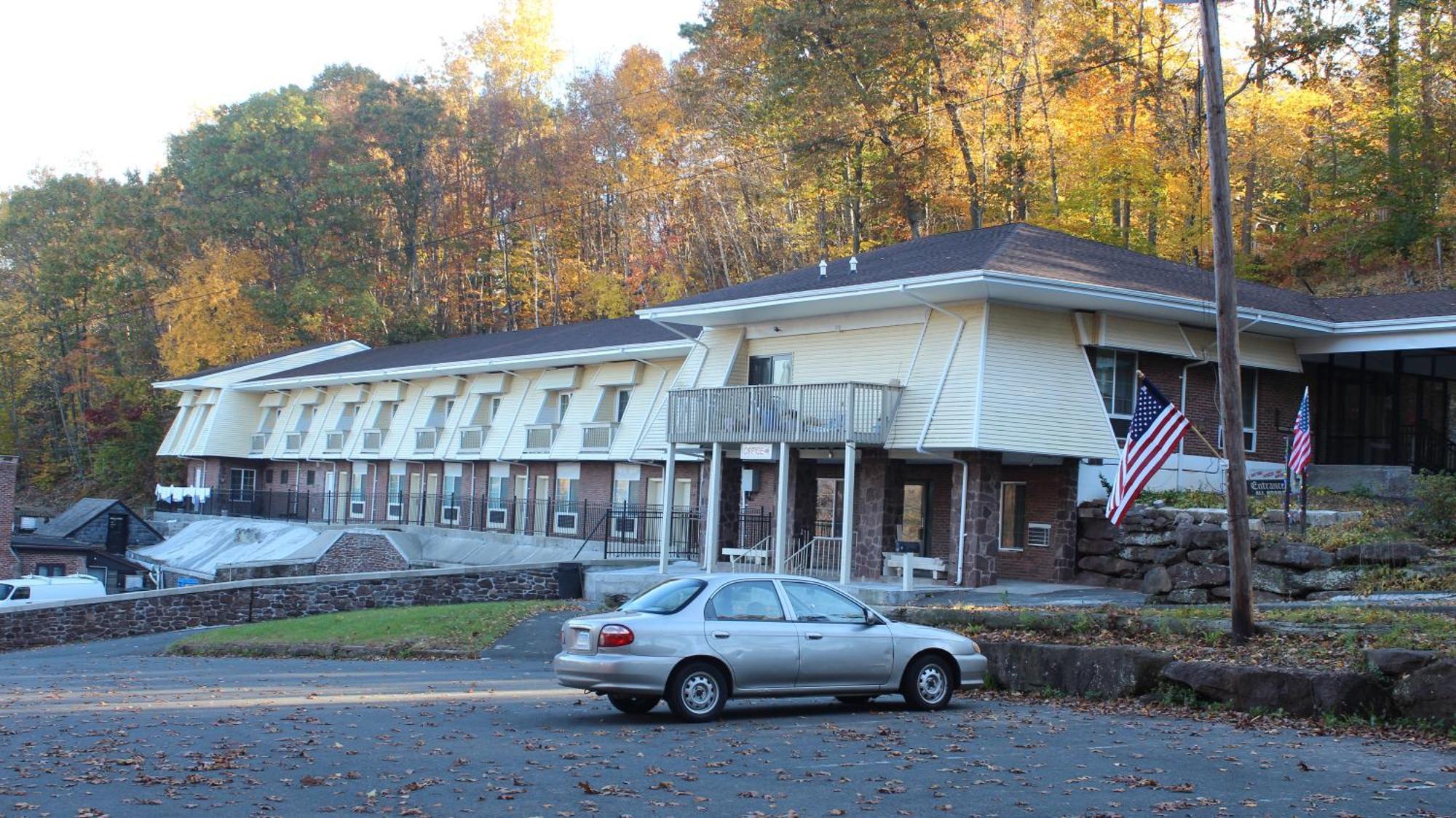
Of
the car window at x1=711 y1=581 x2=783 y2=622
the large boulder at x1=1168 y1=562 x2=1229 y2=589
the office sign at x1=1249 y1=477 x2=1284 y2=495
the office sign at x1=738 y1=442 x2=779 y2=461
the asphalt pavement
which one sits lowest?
the asphalt pavement

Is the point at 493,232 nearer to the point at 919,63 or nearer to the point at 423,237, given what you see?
the point at 423,237

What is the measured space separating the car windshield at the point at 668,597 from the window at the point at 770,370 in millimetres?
16962

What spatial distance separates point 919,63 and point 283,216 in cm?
4408

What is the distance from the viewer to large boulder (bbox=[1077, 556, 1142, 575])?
26205 mm

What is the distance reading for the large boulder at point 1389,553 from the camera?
20.6 m

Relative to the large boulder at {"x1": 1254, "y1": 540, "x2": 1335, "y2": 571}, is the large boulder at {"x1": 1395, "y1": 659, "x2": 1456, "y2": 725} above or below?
below

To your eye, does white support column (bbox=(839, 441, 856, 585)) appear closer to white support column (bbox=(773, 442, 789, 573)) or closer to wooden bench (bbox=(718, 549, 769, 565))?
white support column (bbox=(773, 442, 789, 573))

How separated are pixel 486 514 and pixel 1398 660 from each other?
36.5 metres

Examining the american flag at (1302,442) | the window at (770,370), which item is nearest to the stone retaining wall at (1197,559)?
the american flag at (1302,442)

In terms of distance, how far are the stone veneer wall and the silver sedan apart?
720 inches

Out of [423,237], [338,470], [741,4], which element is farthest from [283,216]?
[741,4]

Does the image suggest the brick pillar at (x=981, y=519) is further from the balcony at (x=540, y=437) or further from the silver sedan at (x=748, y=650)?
the balcony at (x=540, y=437)

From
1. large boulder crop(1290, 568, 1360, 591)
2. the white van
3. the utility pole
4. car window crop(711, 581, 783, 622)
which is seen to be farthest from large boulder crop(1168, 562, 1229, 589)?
the white van

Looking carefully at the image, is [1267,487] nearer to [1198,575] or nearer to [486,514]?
[1198,575]
